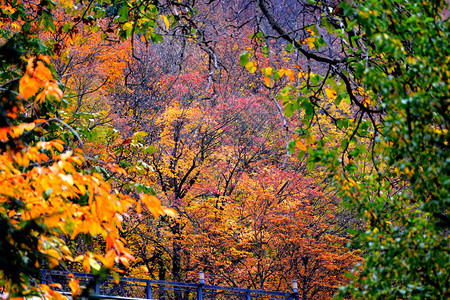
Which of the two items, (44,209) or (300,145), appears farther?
(300,145)

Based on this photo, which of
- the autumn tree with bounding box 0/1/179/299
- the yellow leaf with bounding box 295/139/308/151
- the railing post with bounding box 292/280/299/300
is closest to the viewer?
the autumn tree with bounding box 0/1/179/299

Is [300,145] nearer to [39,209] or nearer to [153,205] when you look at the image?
[153,205]

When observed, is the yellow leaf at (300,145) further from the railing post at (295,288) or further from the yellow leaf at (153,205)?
the railing post at (295,288)

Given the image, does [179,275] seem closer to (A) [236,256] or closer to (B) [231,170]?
(A) [236,256]

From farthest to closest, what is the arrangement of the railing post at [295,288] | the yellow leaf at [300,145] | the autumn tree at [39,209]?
the railing post at [295,288]
the yellow leaf at [300,145]
the autumn tree at [39,209]

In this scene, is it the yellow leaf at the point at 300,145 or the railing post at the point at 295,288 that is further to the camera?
the railing post at the point at 295,288

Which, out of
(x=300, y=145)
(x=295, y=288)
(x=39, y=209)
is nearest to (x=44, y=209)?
(x=39, y=209)

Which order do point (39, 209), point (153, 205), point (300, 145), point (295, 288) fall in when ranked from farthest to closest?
point (295, 288), point (300, 145), point (39, 209), point (153, 205)

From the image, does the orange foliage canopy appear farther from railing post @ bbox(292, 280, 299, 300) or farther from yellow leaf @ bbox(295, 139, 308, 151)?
railing post @ bbox(292, 280, 299, 300)

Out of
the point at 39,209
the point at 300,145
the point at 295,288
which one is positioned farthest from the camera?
the point at 295,288

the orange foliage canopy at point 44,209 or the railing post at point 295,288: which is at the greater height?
the railing post at point 295,288

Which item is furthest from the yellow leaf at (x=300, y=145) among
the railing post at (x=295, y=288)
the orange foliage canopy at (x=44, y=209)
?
the railing post at (x=295, y=288)

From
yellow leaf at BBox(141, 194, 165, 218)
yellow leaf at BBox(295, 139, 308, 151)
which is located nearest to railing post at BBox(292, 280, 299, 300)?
yellow leaf at BBox(295, 139, 308, 151)

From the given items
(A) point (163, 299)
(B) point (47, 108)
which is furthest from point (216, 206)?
(B) point (47, 108)
